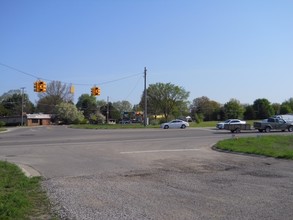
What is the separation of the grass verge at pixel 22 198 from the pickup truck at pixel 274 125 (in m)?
Answer: 37.6

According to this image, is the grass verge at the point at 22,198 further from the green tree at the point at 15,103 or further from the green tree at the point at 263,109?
the green tree at the point at 15,103

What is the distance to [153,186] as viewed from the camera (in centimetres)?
1014

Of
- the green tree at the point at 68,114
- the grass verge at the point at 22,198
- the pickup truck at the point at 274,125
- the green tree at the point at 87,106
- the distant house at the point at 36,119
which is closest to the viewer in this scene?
the grass verge at the point at 22,198

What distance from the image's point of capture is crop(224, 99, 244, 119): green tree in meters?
140


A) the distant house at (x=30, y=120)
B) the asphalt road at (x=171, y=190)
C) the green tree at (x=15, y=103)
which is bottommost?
the asphalt road at (x=171, y=190)

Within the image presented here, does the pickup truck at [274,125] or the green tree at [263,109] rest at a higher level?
the green tree at [263,109]

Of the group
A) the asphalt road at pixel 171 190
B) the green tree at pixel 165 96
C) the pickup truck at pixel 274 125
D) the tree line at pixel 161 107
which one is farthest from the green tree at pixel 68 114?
the asphalt road at pixel 171 190

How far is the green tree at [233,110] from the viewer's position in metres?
140

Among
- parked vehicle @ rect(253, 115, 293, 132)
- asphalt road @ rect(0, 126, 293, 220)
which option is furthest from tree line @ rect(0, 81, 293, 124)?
asphalt road @ rect(0, 126, 293, 220)

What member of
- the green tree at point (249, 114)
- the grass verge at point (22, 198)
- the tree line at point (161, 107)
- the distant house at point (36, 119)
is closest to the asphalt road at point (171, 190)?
the grass verge at point (22, 198)

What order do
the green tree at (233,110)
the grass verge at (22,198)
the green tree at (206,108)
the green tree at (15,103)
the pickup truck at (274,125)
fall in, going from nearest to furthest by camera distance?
1. the grass verge at (22,198)
2. the pickup truck at (274,125)
3. the green tree at (233,110)
4. the green tree at (206,108)
5. the green tree at (15,103)

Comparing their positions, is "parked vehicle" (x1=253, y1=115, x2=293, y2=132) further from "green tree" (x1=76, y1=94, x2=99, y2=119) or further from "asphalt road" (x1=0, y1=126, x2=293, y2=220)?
"green tree" (x1=76, y1=94, x2=99, y2=119)

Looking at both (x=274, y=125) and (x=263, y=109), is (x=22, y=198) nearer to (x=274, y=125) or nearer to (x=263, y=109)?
(x=274, y=125)

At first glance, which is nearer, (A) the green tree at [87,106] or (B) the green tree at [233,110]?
(B) the green tree at [233,110]
